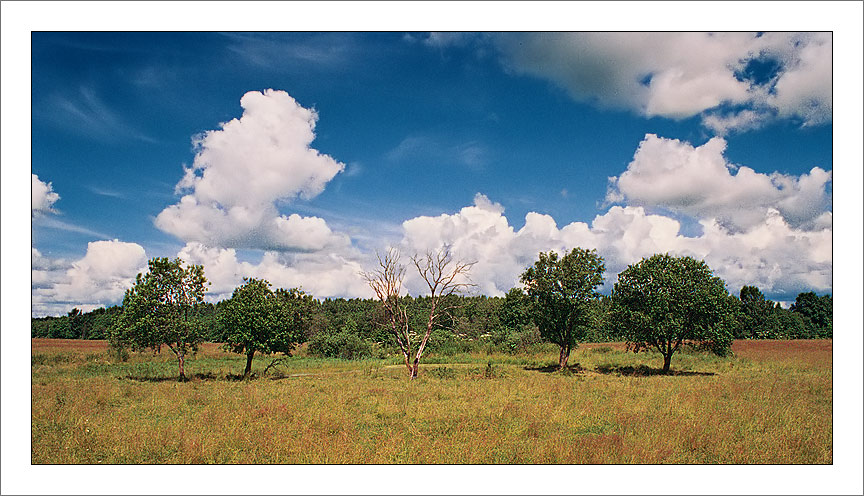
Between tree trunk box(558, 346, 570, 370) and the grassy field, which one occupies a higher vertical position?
the grassy field

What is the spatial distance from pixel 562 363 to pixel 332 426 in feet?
84.8

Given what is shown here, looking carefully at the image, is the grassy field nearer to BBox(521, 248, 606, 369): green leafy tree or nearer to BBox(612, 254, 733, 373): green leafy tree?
BBox(612, 254, 733, 373): green leafy tree

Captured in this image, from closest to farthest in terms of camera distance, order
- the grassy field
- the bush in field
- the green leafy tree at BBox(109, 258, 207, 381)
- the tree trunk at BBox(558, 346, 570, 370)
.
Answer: the grassy field → the green leafy tree at BBox(109, 258, 207, 381) → the tree trunk at BBox(558, 346, 570, 370) → the bush in field

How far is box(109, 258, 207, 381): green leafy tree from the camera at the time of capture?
2586 cm

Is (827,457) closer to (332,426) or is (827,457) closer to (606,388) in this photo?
(606,388)

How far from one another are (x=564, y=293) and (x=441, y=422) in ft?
76.7

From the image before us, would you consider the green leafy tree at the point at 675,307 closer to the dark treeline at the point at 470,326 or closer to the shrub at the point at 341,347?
the dark treeline at the point at 470,326

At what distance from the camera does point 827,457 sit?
11.2 meters

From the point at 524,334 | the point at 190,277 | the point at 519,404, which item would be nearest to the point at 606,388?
the point at 519,404

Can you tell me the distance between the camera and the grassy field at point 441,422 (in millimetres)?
11031

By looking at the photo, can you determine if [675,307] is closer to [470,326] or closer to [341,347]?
[470,326]

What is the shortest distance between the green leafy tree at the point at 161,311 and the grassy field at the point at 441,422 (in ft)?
10.9

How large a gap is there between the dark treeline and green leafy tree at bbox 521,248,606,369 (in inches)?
36.9

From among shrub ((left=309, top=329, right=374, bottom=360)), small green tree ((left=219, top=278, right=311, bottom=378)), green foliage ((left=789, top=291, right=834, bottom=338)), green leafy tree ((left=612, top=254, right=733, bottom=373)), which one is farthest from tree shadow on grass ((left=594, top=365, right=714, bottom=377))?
shrub ((left=309, top=329, right=374, bottom=360))
